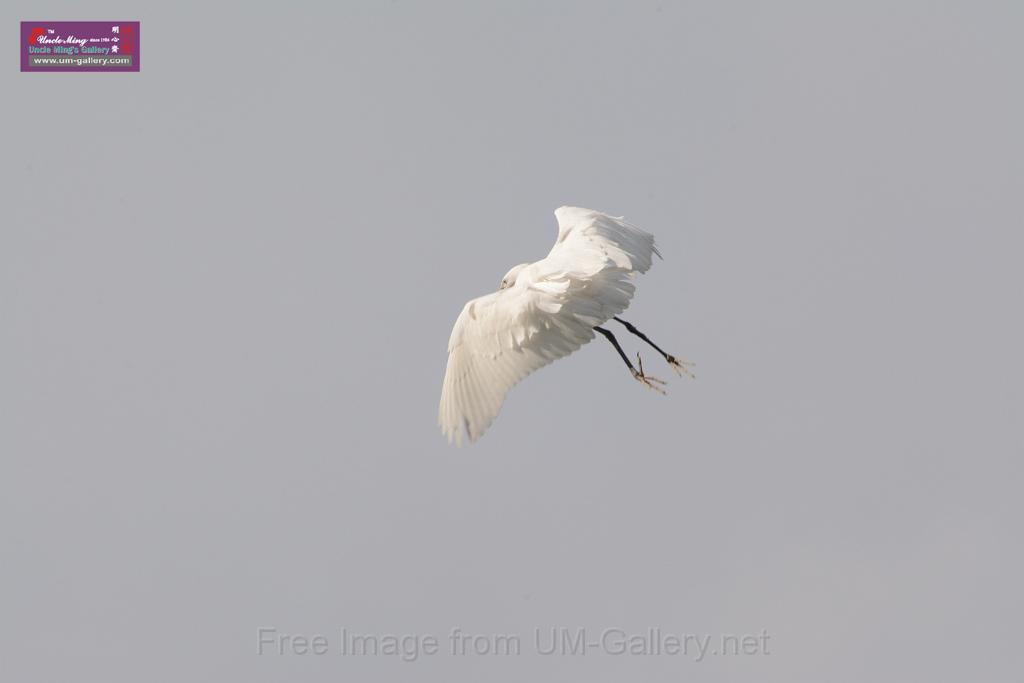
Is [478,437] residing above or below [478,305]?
below

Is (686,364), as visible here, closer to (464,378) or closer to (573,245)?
(573,245)

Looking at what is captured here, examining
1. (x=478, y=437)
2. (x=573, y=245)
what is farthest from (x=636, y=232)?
(x=478, y=437)

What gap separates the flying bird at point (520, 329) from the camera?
24562mm

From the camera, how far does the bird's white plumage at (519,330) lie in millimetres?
24562

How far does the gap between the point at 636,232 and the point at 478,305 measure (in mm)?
4458

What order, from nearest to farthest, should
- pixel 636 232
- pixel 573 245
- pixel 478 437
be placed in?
pixel 478 437 → pixel 573 245 → pixel 636 232

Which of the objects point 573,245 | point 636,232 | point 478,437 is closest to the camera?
point 478,437

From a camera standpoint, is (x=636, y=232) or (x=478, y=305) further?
(x=636, y=232)

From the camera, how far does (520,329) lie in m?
24.7

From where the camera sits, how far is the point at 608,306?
24875 millimetres

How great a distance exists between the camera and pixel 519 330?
80.9 ft

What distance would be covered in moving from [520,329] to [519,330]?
0.06 feet

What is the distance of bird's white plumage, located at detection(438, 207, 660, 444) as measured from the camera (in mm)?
24562

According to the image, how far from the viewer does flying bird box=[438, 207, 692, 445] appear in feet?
80.6
